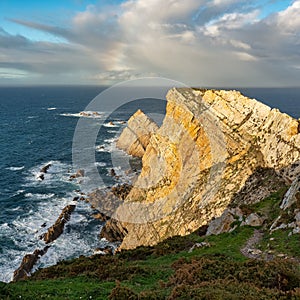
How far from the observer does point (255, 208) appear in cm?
2914

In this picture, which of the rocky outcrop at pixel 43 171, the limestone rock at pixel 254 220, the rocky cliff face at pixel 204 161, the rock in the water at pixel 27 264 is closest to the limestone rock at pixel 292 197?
the limestone rock at pixel 254 220

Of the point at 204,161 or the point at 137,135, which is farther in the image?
the point at 137,135

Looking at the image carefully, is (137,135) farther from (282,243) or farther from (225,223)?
(282,243)

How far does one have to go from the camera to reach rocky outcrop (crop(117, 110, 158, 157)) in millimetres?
89750

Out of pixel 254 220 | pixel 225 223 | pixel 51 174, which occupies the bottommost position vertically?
pixel 51 174

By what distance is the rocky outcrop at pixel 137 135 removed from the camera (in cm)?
8975

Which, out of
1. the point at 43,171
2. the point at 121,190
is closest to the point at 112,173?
the point at 121,190

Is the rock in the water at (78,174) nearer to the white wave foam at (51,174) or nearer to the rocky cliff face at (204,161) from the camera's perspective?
the white wave foam at (51,174)

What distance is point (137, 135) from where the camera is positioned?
92688 millimetres

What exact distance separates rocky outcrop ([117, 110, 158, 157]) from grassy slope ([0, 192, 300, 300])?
65750mm

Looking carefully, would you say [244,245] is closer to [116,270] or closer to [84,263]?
[116,270]

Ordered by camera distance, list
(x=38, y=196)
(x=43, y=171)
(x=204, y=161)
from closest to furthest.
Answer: (x=204, y=161), (x=38, y=196), (x=43, y=171)

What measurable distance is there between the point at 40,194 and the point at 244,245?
47.7 meters

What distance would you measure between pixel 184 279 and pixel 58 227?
1433 inches
